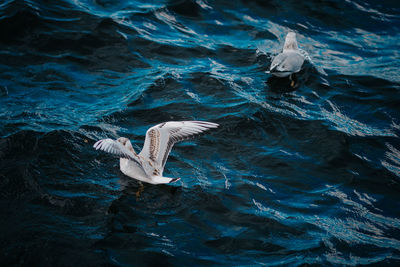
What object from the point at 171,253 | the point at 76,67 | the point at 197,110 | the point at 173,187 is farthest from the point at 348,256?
the point at 76,67

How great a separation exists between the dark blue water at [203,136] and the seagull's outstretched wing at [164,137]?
42 cm

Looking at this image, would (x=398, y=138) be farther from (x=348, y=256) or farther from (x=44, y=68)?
(x=44, y=68)

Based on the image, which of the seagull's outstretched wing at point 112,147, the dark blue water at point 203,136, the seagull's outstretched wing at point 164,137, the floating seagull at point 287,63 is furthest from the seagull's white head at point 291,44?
the seagull's outstretched wing at point 112,147

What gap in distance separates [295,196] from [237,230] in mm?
1348

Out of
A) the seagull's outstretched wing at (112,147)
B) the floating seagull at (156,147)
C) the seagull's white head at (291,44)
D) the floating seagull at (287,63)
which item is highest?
the seagull's white head at (291,44)

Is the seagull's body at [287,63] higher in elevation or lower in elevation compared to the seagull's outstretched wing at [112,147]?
higher

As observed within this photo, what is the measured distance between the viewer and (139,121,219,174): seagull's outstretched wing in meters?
7.13

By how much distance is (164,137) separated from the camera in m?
7.18

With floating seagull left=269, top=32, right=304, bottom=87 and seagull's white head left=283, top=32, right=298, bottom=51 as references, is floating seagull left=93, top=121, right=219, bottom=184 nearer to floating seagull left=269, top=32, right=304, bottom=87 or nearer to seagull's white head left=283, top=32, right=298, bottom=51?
floating seagull left=269, top=32, right=304, bottom=87

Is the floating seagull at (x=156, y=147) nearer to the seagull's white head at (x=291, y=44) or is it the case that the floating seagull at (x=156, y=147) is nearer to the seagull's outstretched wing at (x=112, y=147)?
the seagull's outstretched wing at (x=112, y=147)

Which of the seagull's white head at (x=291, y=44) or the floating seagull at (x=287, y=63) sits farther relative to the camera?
the seagull's white head at (x=291, y=44)

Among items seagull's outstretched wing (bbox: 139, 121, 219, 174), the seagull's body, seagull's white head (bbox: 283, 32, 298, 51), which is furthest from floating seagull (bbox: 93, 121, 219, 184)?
seagull's white head (bbox: 283, 32, 298, 51)

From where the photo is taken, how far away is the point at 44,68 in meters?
9.86

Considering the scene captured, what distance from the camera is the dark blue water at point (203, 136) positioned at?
557cm
